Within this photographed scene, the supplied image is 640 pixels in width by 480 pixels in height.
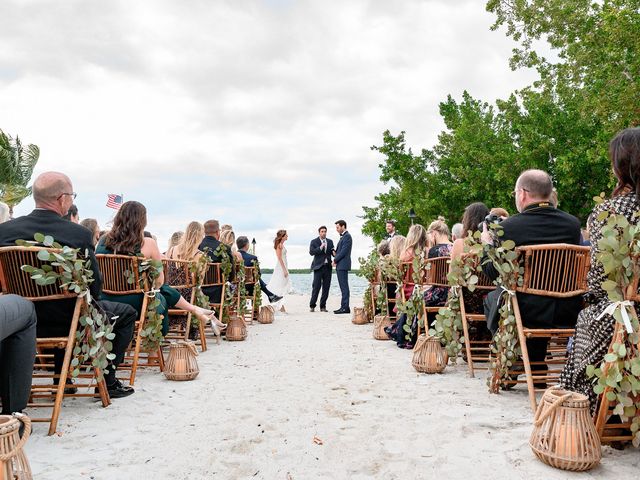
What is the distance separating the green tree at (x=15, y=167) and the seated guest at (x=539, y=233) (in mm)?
33957

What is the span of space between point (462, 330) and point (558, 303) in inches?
60.7

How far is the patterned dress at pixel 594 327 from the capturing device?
2.87 metres

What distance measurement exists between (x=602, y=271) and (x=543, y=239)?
2.96ft

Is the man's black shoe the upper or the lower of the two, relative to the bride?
lower

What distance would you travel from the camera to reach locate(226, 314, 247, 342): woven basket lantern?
7566 mm

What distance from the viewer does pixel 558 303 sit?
3.77 meters

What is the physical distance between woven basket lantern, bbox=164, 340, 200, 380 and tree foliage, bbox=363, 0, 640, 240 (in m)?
13.8

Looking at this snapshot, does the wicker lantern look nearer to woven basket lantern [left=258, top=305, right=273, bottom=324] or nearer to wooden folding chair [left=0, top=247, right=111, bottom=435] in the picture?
woven basket lantern [left=258, top=305, right=273, bottom=324]

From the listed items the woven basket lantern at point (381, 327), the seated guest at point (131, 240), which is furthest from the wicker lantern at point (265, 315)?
the seated guest at point (131, 240)

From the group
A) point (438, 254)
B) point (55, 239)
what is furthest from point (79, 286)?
point (438, 254)

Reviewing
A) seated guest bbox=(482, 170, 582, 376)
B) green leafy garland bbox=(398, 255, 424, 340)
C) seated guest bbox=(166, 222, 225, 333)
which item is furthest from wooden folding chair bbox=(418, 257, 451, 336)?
seated guest bbox=(166, 222, 225, 333)

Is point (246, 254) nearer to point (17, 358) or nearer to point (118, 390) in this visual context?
point (118, 390)

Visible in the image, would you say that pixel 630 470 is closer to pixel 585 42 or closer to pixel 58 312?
pixel 58 312

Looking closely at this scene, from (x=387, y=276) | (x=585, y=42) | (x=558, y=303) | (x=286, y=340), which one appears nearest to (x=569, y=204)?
(x=585, y=42)
